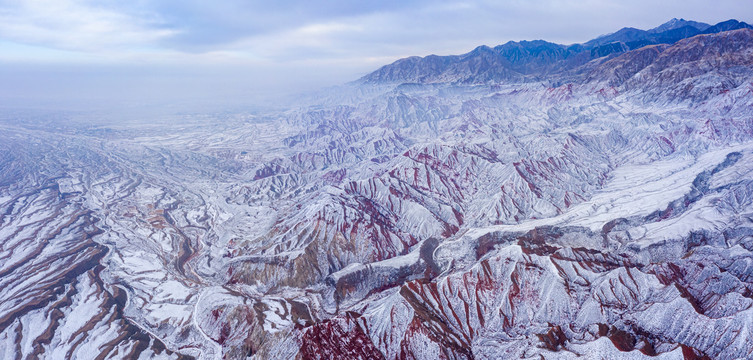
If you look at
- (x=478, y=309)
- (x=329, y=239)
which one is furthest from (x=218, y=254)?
(x=478, y=309)

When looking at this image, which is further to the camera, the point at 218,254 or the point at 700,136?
the point at 700,136

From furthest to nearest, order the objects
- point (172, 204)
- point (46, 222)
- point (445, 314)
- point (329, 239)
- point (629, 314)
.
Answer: point (172, 204)
point (46, 222)
point (329, 239)
point (445, 314)
point (629, 314)

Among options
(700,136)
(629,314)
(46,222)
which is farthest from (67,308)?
(700,136)

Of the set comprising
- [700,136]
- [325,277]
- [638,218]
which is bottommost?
[325,277]

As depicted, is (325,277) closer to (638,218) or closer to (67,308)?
(67,308)

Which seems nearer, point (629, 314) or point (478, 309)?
point (629, 314)

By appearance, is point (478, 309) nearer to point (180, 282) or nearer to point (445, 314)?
point (445, 314)

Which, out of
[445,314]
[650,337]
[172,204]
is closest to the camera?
[650,337]

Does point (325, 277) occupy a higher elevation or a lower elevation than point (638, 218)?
lower

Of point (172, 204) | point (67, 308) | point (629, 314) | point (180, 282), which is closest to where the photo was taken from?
point (629, 314)
